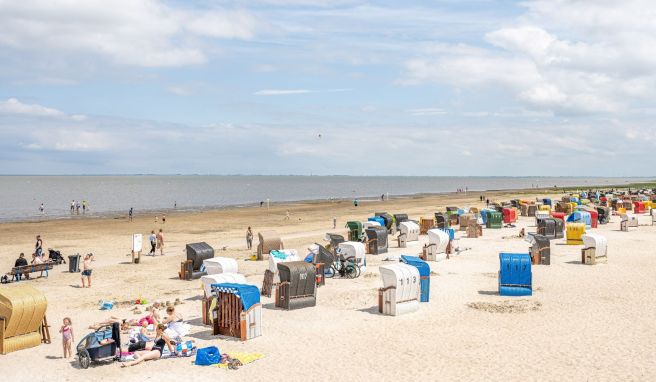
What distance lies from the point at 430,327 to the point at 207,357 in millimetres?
6942

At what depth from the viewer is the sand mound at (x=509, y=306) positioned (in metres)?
20.4

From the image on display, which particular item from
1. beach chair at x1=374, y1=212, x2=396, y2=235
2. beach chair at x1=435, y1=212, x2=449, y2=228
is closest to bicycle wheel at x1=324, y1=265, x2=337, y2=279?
beach chair at x1=374, y1=212, x2=396, y2=235

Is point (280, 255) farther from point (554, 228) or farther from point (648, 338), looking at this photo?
point (554, 228)

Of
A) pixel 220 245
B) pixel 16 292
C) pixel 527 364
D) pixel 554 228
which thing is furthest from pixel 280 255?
pixel 554 228

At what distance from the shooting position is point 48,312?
67.5ft

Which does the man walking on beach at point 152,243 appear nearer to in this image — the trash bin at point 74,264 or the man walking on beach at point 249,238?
the trash bin at point 74,264

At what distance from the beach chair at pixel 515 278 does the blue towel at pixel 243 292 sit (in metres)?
10.2

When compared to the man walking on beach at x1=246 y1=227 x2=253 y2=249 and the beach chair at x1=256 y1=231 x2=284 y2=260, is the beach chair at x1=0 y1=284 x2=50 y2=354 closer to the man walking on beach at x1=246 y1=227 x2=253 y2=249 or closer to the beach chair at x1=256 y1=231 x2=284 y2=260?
the beach chair at x1=256 y1=231 x2=284 y2=260

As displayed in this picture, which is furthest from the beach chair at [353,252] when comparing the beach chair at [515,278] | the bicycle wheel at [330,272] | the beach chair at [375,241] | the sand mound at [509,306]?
the sand mound at [509,306]

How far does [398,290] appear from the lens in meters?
19.6

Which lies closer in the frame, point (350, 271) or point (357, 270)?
point (350, 271)

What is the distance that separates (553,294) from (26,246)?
112ft

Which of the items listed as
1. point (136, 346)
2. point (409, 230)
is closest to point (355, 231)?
point (409, 230)

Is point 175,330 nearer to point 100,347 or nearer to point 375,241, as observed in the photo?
point 100,347
